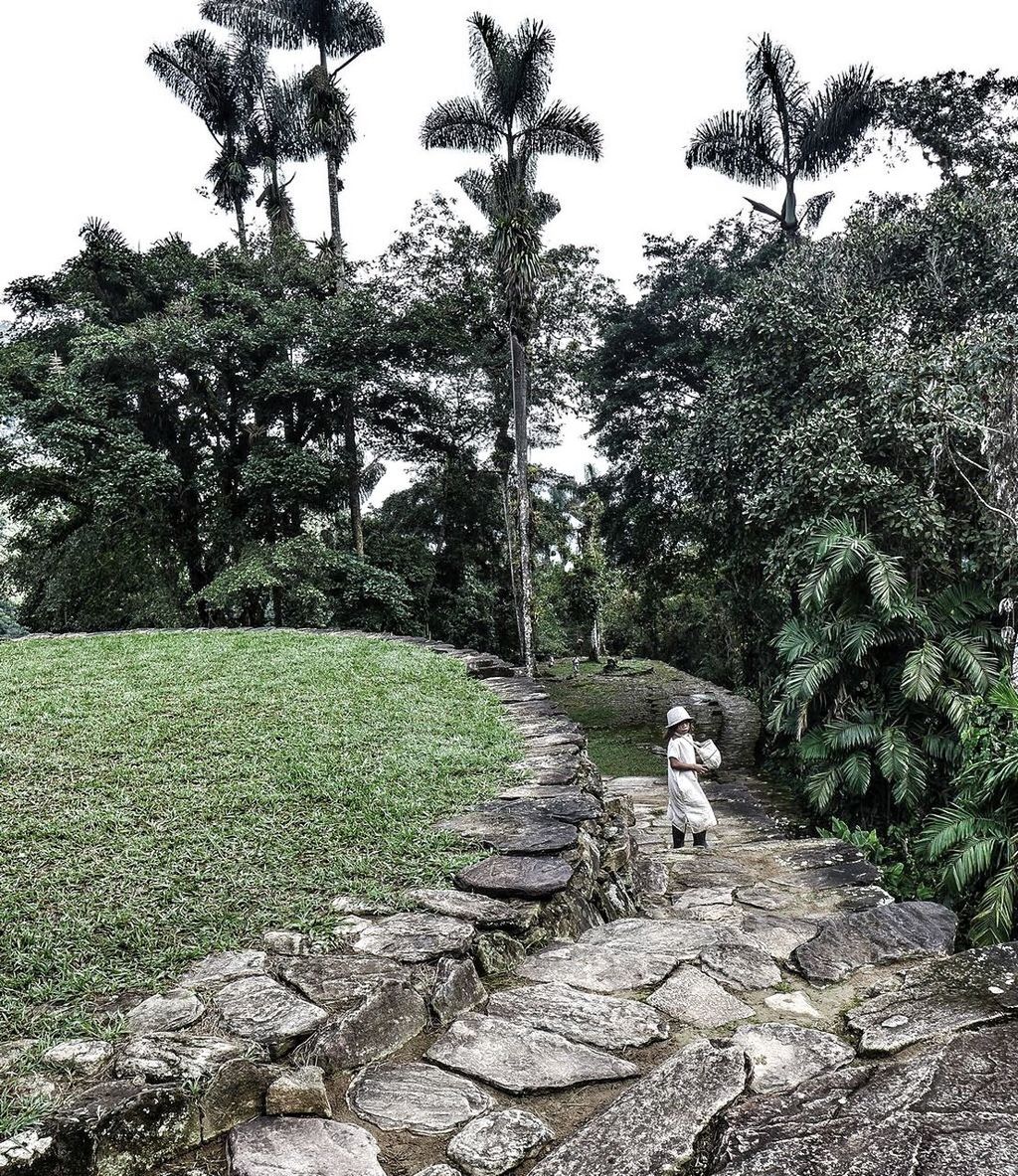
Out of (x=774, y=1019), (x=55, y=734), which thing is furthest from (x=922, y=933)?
(x=55, y=734)

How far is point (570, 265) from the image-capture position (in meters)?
17.8

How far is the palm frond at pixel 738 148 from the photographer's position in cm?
1402

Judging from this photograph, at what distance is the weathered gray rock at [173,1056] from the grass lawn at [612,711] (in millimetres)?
8672

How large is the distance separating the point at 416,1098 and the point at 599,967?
40.5 inches

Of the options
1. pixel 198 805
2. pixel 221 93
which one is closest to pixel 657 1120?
pixel 198 805

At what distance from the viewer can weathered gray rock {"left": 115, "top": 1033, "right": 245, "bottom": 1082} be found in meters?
1.94

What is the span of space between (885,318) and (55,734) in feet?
32.0

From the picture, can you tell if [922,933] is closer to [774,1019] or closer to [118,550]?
[774,1019]

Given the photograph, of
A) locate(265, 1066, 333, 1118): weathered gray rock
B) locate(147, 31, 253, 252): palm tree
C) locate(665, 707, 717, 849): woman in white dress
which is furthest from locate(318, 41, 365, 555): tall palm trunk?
locate(265, 1066, 333, 1118): weathered gray rock

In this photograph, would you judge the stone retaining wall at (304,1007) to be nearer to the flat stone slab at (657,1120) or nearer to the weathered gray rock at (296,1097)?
the weathered gray rock at (296,1097)

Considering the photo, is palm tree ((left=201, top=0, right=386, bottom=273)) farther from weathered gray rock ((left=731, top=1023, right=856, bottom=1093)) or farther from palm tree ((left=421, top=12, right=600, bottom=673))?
weathered gray rock ((left=731, top=1023, right=856, bottom=1093))

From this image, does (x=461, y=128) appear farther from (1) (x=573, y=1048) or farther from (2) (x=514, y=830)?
(1) (x=573, y=1048)

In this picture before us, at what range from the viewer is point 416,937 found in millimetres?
2775

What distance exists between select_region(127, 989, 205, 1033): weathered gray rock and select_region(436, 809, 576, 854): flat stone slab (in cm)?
151
